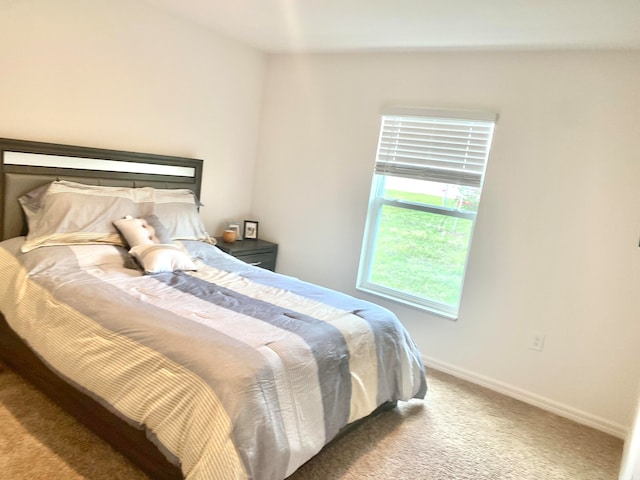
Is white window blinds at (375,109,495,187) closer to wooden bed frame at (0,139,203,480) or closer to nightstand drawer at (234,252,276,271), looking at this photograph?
nightstand drawer at (234,252,276,271)

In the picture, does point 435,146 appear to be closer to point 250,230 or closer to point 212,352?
point 250,230

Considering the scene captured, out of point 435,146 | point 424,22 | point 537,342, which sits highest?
point 424,22

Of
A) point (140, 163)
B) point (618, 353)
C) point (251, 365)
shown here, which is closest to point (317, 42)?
point (140, 163)

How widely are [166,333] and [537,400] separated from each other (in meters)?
2.47

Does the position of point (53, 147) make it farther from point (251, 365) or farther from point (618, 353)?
point (618, 353)

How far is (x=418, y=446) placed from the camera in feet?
7.87

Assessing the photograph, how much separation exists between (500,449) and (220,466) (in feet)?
5.43

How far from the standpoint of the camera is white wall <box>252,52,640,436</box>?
9.04 feet

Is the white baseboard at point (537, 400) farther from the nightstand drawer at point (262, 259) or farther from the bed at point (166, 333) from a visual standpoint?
the nightstand drawer at point (262, 259)

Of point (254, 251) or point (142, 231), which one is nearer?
point (142, 231)

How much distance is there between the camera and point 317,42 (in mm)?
3477

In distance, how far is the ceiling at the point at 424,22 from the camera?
2305mm

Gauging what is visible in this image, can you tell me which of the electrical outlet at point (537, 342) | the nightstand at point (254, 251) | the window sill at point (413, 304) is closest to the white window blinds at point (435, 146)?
the window sill at point (413, 304)

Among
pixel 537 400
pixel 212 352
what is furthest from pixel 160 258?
pixel 537 400
